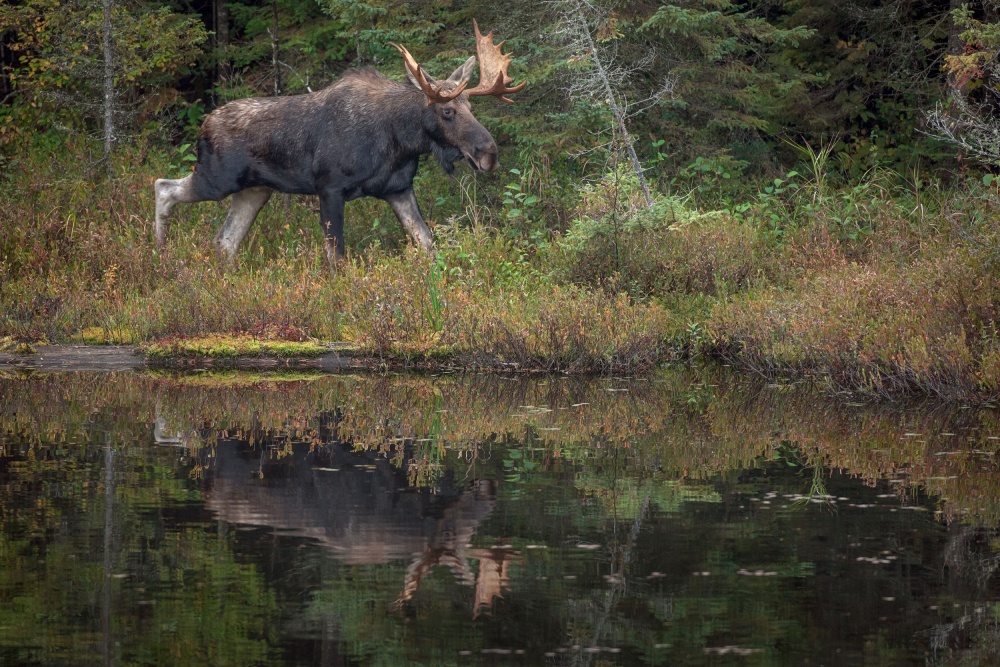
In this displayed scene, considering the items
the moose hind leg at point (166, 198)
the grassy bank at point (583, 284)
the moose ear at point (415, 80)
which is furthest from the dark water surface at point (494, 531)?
the moose hind leg at point (166, 198)

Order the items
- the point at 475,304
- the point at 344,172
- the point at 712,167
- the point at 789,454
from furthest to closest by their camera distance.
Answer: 1. the point at 712,167
2. the point at 344,172
3. the point at 475,304
4. the point at 789,454

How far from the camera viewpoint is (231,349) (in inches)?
575

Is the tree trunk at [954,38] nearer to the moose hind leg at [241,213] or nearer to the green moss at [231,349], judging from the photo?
the moose hind leg at [241,213]

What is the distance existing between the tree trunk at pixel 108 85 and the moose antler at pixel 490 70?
6436mm

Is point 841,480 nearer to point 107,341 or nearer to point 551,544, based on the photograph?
point 551,544

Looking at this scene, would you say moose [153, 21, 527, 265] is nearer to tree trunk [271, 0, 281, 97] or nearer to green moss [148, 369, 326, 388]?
green moss [148, 369, 326, 388]

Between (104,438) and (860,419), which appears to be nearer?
(104,438)

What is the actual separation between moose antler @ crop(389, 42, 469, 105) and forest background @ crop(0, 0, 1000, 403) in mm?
1364

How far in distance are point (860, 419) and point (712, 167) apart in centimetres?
798

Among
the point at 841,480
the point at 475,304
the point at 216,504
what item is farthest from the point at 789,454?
the point at 475,304

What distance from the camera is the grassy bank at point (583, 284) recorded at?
1247cm

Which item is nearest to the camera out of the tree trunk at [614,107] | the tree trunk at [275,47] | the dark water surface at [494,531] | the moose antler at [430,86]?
the dark water surface at [494,531]

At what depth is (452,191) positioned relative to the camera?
64.3 feet

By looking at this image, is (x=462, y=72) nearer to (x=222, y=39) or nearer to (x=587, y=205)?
(x=587, y=205)
